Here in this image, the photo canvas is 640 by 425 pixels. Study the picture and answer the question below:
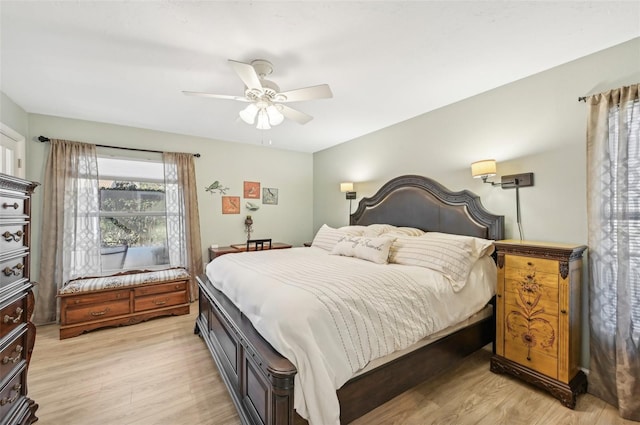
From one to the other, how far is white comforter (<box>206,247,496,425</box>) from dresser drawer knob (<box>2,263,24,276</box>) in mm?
1211

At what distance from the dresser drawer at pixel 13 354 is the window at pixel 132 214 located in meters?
2.47

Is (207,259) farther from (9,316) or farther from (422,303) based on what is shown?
(422,303)

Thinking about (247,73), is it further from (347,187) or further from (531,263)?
(347,187)

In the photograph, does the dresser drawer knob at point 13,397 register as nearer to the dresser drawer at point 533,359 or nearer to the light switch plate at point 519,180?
the dresser drawer at point 533,359

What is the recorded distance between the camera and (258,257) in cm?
288

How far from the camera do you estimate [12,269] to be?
1.44 meters

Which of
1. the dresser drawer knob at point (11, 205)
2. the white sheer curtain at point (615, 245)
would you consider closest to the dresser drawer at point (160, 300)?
the dresser drawer knob at point (11, 205)

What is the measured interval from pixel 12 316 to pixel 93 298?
192cm

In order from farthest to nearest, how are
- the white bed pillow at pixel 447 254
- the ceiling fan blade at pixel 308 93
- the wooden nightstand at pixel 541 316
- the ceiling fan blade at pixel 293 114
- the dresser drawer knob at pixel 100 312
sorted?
1. the dresser drawer knob at pixel 100 312
2. the ceiling fan blade at pixel 293 114
3. the white bed pillow at pixel 447 254
4. the ceiling fan blade at pixel 308 93
5. the wooden nightstand at pixel 541 316

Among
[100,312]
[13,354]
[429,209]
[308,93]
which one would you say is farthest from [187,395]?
[429,209]

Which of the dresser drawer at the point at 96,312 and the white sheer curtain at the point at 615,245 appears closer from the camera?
the white sheer curtain at the point at 615,245

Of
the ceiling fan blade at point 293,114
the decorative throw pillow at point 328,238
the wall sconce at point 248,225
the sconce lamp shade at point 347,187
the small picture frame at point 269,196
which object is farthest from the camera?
the small picture frame at point 269,196

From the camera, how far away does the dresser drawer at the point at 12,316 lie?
137 centimetres

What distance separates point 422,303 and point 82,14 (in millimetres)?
2963
